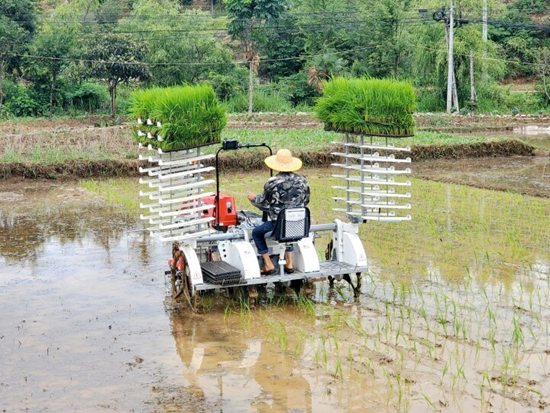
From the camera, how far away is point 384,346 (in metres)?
7.77

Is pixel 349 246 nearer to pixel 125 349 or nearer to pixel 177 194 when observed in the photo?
pixel 177 194

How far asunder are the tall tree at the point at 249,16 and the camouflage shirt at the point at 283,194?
3405 cm

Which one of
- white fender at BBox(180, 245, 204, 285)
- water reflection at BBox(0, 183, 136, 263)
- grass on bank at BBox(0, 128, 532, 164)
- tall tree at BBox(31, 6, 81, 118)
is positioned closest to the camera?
white fender at BBox(180, 245, 204, 285)

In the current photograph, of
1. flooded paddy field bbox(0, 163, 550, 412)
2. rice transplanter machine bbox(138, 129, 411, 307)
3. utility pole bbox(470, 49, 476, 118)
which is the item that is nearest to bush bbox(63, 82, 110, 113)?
utility pole bbox(470, 49, 476, 118)

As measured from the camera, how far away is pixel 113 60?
1337 inches

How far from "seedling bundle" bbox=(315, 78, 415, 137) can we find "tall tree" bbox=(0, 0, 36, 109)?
2809 cm

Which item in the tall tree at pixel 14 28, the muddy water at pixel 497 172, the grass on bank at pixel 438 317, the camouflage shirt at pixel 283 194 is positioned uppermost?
the tall tree at pixel 14 28

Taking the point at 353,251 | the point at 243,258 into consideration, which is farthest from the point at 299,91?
the point at 243,258

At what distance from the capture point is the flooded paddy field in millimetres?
6672

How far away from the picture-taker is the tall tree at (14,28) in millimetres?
35562

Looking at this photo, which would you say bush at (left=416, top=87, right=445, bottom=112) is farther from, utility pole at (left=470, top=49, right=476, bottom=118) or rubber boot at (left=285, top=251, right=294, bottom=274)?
rubber boot at (left=285, top=251, right=294, bottom=274)

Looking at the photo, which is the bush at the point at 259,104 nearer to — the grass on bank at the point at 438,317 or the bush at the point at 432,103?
the bush at the point at 432,103

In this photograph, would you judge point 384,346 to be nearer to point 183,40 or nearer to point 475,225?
point 475,225

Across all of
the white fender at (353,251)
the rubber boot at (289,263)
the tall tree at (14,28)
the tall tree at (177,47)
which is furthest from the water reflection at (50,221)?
the tall tree at (177,47)
